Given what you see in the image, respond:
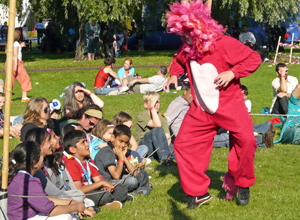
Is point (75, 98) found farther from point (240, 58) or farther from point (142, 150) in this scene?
point (240, 58)

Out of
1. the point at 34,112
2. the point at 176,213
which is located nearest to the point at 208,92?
the point at 176,213

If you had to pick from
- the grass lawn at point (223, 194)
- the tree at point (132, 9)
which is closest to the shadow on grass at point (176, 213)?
the grass lawn at point (223, 194)

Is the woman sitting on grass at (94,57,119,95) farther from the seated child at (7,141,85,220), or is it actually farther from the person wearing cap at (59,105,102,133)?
the seated child at (7,141,85,220)

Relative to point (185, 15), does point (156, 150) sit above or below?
below

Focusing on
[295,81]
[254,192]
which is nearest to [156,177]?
[254,192]

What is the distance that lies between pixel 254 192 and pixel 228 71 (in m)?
1.76

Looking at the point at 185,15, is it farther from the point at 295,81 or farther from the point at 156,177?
the point at 295,81

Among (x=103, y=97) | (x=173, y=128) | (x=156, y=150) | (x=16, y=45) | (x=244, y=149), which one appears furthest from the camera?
(x=103, y=97)

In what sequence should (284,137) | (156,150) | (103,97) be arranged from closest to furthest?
(156,150)
(284,137)
(103,97)

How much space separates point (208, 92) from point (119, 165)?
5.23ft

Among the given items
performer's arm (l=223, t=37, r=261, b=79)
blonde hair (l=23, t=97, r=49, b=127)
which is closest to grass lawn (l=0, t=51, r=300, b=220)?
performer's arm (l=223, t=37, r=261, b=79)

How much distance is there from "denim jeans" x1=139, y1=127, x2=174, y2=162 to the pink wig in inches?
111

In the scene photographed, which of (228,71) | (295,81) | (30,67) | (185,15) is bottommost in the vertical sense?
(30,67)

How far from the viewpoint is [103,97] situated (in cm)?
1353
